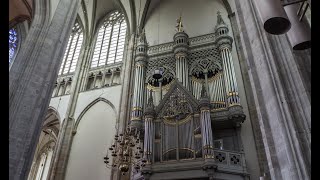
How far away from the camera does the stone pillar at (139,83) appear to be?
1229cm

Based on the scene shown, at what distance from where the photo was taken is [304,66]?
4.97m

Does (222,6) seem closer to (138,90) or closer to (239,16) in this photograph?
(138,90)

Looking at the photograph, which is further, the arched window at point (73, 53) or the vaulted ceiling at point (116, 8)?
the vaulted ceiling at point (116, 8)

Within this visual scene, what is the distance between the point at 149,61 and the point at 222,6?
234 inches

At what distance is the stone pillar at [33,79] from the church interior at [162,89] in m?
0.03

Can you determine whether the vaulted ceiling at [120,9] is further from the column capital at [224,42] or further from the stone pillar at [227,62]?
the column capital at [224,42]

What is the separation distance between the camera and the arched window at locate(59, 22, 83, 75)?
17.7m

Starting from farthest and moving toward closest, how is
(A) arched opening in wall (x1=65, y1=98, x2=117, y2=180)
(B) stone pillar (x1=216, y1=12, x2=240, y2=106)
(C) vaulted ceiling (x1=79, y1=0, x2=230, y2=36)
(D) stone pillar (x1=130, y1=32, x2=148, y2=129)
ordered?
(C) vaulted ceiling (x1=79, y1=0, x2=230, y2=36) < (A) arched opening in wall (x1=65, y1=98, x2=117, y2=180) < (D) stone pillar (x1=130, y1=32, x2=148, y2=129) < (B) stone pillar (x1=216, y1=12, x2=240, y2=106)

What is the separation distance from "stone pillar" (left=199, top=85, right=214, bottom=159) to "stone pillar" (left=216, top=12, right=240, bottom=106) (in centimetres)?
122

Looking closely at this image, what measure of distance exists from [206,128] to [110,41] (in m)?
10.5

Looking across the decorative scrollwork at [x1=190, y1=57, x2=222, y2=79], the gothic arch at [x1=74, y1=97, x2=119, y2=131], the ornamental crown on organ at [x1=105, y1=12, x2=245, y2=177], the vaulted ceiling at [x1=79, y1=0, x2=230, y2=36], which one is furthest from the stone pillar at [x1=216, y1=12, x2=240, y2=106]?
the gothic arch at [x1=74, y1=97, x2=119, y2=131]

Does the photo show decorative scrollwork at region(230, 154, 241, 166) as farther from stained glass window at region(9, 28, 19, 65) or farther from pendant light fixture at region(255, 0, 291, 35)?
stained glass window at region(9, 28, 19, 65)

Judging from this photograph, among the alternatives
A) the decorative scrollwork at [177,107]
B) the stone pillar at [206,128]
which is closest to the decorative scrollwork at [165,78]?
the decorative scrollwork at [177,107]
